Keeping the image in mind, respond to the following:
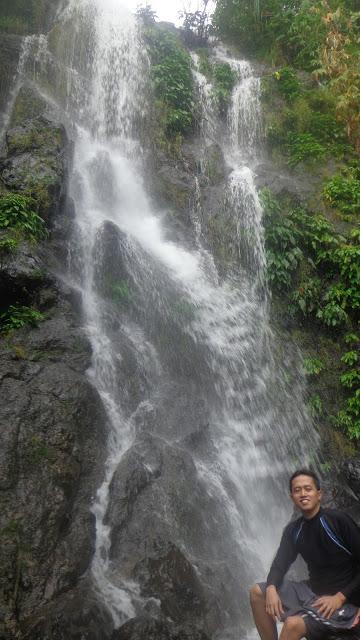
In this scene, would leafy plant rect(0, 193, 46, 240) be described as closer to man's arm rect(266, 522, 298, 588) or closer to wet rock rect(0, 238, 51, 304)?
wet rock rect(0, 238, 51, 304)

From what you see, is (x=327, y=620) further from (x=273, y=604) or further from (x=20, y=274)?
(x=20, y=274)

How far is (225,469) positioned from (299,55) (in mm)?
13703

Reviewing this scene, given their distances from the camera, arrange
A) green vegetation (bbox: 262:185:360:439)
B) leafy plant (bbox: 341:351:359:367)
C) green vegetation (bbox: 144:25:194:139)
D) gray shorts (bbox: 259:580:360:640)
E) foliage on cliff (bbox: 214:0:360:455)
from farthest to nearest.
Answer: green vegetation (bbox: 144:25:194:139) < foliage on cliff (bbox: 214:0:360:455) < leafy plant (bbox: 341:351:359:367) < green vegetation (bbox: 262:185:360:439) < gray shorts (bbox: 259:580:360:640)

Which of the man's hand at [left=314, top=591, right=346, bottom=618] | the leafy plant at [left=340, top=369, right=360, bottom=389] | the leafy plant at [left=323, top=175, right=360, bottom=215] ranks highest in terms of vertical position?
the leafy plant at [left=323, top=175, right=360, bottom=215]

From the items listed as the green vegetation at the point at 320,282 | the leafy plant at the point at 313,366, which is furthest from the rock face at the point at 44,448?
the green vegetation at the point at 320,282

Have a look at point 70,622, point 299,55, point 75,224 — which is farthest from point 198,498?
point 299,55

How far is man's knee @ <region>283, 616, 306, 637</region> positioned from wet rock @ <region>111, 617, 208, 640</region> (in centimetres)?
177

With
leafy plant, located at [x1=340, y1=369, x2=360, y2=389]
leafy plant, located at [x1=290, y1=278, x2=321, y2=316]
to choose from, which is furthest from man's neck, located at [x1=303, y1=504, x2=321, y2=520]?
leafy plant, located at [x1=290, y1=278, x2=321, y2=316]

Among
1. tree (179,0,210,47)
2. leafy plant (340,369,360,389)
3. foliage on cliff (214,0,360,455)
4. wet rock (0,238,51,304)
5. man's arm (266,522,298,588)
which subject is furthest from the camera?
tree (179,0,210,47)

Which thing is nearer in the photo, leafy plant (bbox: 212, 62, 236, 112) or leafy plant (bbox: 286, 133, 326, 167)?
leafy plant (bbox: 286, 133, 326, 167)

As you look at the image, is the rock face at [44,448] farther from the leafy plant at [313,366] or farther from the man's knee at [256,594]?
the leafy plant at [313,366]

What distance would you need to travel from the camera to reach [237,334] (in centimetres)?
888

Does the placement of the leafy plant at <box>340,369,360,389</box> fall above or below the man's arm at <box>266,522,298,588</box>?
above

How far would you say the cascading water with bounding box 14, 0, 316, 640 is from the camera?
5.56 metres
